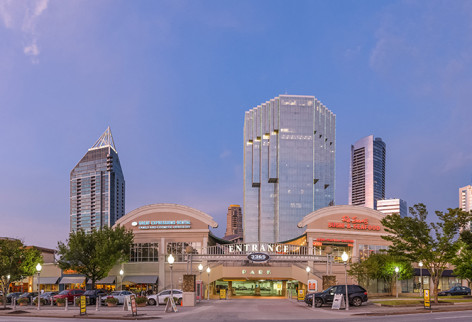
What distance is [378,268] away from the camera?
61.0 metres

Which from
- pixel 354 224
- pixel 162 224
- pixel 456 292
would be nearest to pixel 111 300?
pixel 162 224

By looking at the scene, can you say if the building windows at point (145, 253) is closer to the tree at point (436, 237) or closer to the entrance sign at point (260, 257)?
the entrance sign at point (260, 257)

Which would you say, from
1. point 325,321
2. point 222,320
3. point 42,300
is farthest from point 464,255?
point 42,300

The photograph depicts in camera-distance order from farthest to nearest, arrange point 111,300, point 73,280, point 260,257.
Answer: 1. point 73,280
2. point 260,257
3. point 111,300

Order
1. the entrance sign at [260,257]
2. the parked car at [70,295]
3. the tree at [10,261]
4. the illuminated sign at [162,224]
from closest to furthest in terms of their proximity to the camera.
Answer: the parked car at [70,295]
the tree at [10,261]
the entrance sign at [260,257]
the illuminated sign at [162,224]

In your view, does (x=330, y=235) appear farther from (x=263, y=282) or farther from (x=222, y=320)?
(x=222, y=320)

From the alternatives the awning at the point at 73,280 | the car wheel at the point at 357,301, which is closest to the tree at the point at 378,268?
the car wheel at the point at 357,301

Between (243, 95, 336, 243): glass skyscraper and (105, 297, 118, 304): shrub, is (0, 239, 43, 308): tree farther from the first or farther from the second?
(243, 95, 336, 243): glass skyscraper

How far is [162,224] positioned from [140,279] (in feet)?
29.0

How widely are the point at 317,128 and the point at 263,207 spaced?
40368mm

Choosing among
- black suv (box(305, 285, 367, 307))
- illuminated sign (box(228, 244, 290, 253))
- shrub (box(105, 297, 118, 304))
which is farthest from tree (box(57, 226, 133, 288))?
black suv (box(305, 285, 367, 307))

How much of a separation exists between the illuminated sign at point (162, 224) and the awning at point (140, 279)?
24.7 feet

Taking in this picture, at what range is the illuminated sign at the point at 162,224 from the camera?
238ft

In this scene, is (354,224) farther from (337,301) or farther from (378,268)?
(337,301)
